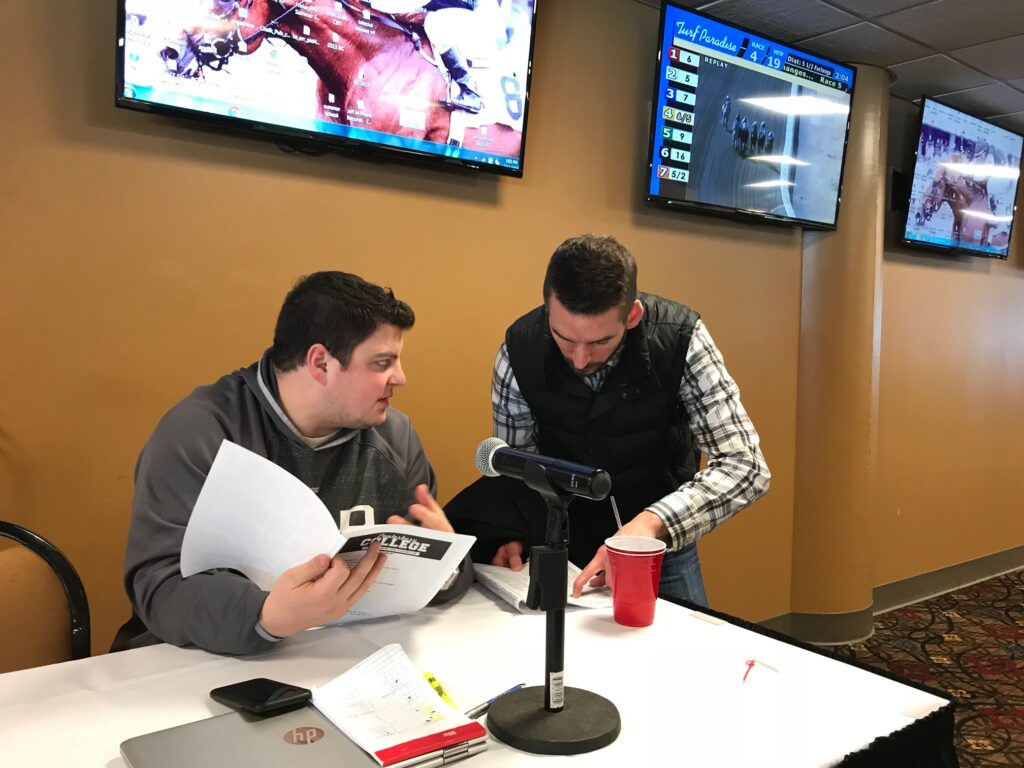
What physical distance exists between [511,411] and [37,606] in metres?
1.11

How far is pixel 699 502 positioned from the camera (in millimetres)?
1730

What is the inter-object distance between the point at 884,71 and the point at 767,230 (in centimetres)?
97

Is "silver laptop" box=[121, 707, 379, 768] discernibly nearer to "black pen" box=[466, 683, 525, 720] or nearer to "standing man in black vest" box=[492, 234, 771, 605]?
"black pen" box=[466, 683, 525, 720]

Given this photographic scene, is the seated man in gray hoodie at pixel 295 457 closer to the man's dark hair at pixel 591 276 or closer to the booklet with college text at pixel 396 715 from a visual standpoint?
the booklet with college text at pixel 396 715

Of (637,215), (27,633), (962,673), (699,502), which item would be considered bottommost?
(962,673)

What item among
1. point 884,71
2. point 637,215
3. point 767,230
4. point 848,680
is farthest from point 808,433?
point 848,680

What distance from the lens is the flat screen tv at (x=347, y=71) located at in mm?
1964

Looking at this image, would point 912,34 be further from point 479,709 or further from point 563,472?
point 479,709

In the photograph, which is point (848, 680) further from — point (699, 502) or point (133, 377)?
point (133, 377)

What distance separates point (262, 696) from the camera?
104 cm

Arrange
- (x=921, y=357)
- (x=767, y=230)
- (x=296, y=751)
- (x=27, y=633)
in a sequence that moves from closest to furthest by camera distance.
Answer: (x=296, y=751)
(x=27, y=633)
(x=767, y=230)
(x=921, y=357)

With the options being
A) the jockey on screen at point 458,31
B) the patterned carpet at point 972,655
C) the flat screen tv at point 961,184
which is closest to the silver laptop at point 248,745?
the jockey on screen at point 458,31

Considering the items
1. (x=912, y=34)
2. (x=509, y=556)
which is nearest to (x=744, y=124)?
(x=912, y=34)

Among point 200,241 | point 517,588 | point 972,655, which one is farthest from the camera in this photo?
point 972,655
